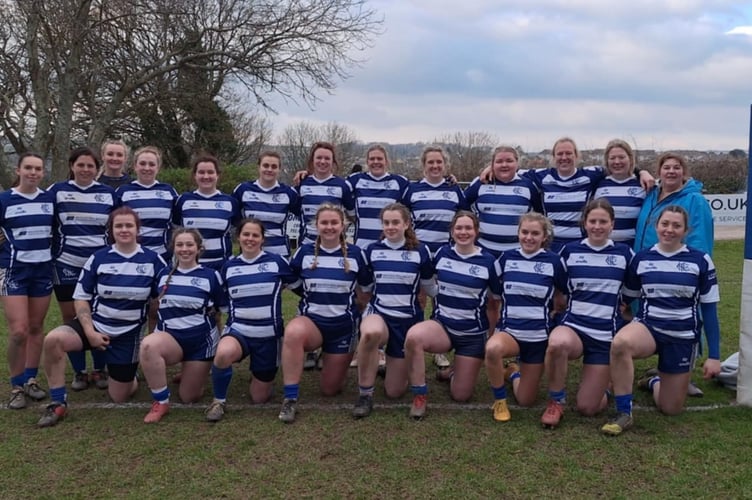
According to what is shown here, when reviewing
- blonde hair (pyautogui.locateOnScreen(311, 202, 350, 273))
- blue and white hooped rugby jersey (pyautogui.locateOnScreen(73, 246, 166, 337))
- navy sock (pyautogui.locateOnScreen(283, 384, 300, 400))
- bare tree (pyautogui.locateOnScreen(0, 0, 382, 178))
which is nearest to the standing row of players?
blue and white hooped rugby jersey (pyautogui.locateOnScreen(73, 246, 166, 337))

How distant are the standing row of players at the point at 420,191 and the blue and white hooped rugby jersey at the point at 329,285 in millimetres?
668

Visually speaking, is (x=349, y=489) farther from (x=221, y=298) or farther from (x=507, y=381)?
(x=507, y=381)

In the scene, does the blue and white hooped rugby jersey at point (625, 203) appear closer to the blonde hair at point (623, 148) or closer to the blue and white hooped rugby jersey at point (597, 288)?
the blonde hair at point (623, 148)

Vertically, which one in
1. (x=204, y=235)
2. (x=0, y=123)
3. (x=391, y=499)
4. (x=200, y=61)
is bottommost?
(x=391, y=499)

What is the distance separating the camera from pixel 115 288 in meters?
4.30

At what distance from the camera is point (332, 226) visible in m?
4.41

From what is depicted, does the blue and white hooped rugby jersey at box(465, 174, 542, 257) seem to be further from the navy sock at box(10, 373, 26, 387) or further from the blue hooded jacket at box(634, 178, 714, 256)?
the navy sock at box(10, 373, 26, 387)

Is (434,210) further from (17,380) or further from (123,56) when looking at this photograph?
(123,56)

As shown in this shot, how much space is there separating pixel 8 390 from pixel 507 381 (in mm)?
3759

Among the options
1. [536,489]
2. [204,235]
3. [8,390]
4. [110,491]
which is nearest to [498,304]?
[536,489]

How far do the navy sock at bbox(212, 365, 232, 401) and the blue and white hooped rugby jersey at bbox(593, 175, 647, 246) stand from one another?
2902mm

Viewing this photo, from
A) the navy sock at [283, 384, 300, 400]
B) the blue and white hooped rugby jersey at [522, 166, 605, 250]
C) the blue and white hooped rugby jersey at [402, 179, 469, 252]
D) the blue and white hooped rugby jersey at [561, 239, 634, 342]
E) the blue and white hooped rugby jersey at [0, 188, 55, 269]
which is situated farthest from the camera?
the blue and white hooped rugby jersey at [402, 179, 469, 252]

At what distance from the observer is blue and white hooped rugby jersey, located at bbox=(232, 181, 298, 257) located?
198 inches

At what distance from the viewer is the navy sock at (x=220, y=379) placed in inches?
166
